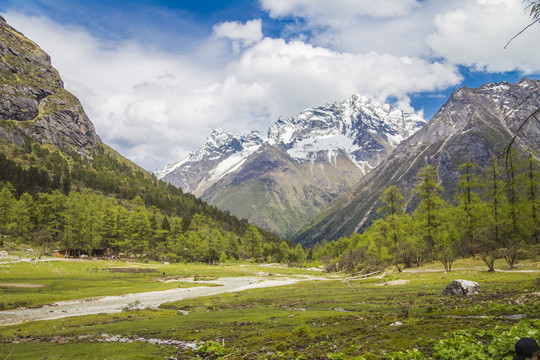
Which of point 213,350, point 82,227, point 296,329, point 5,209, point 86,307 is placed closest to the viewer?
point 213,350

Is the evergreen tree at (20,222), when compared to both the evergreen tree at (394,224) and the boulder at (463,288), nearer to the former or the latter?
the evergreen tree at (394,224)

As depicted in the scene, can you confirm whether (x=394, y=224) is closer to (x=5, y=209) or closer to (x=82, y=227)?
(x=82, y=227)

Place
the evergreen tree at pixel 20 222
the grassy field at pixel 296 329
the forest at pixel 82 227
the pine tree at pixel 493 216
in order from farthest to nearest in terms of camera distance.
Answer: the forest at pixel 82 227
the evergreen tree at pixel 20 222
the pine tree at pixel 493 216
the grassy field at pixel 296 329

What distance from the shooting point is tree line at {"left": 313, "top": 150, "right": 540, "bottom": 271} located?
53434 mm

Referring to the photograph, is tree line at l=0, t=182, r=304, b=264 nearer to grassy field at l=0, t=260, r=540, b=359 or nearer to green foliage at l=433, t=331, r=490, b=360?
grassy field at l=0, t=260, r=540, b=359

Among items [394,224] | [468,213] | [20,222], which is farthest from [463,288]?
[20,222]

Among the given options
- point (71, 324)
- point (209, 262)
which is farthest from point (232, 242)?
point (71, 324)

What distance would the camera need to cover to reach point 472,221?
201 feet

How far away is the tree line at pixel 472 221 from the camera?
5343cm

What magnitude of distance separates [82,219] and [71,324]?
96.0 meters

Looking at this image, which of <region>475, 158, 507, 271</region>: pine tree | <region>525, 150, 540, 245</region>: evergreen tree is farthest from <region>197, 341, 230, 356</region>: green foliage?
<region>525, 150, 540, 245</region>: evergreen tree

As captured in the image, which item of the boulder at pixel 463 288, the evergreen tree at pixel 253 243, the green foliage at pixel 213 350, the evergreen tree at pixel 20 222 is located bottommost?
the evergreen tree at pixel 253 243

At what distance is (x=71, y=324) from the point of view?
28.7 metres

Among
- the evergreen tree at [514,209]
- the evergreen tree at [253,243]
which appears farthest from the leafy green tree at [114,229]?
the evergreen tree at [514,209]
